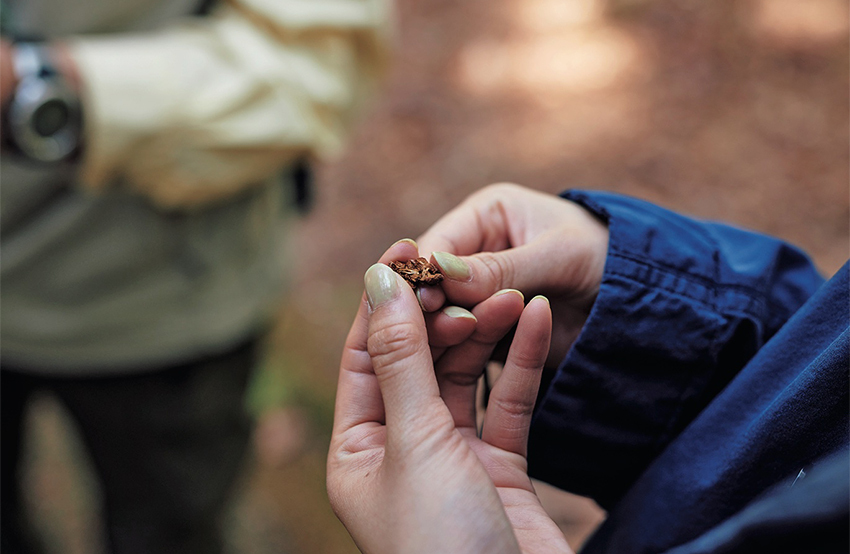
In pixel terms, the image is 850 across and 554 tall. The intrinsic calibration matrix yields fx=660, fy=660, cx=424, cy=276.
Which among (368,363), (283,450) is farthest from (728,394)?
(283,450)

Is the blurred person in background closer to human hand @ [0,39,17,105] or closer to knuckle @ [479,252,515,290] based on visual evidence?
human hand @ [0,39,17,105]

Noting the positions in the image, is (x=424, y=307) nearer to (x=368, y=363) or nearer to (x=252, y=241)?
(x=368, y=363)

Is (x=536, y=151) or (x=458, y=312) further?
(x=536, y=151)

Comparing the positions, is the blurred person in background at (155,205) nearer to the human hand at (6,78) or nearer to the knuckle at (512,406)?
the human hand at (6,78)

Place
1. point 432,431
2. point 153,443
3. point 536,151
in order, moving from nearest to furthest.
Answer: point 432,431 < point 153,443 < point 536,151

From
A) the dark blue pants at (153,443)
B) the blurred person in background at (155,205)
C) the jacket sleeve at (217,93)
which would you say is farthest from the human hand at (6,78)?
the dark blue pants at (153,443)

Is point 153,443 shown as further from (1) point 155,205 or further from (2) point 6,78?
(2) point 6,78

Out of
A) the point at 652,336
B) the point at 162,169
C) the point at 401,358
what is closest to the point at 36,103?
the point at 162,169

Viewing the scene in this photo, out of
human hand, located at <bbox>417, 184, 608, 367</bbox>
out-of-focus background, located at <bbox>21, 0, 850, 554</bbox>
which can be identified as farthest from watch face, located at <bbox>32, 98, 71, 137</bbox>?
out-of-focus background, located at <bbox>21, 0, 850, 554</bbox>
